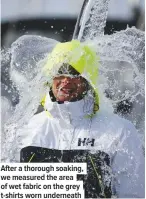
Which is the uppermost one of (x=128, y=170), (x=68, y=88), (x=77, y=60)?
(x=77, y=60)

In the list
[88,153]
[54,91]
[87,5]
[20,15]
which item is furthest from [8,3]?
A: [88,153]

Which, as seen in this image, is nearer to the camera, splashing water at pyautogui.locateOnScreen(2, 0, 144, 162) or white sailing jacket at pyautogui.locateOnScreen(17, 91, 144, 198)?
white sailing jacket at pyautogui.locateOnScreen(17, 91, 144, 198)

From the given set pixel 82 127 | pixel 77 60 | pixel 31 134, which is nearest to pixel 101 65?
pixel 77 60

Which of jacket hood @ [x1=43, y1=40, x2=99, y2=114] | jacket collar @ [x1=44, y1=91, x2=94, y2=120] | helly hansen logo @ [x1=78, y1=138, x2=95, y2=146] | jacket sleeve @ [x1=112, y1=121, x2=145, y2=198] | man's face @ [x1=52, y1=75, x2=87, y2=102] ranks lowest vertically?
jacket sleeve @ [x1=112, y1=121, x2=145, y2=198]

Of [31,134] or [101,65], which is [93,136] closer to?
[31,134]

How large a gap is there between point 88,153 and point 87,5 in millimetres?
667

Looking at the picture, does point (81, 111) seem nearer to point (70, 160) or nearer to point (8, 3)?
point (70, 160)

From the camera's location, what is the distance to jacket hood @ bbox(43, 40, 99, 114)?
1.44 metres

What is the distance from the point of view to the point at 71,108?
4.65 feet

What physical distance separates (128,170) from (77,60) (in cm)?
40

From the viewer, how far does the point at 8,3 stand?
6.31 feet

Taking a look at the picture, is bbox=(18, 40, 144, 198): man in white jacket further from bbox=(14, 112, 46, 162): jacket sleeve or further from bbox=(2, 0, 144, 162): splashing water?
bbox=(2, 0, 144, 162): splashing water

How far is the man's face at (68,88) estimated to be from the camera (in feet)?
4.49

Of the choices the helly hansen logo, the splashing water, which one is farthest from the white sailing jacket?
the splashing water
